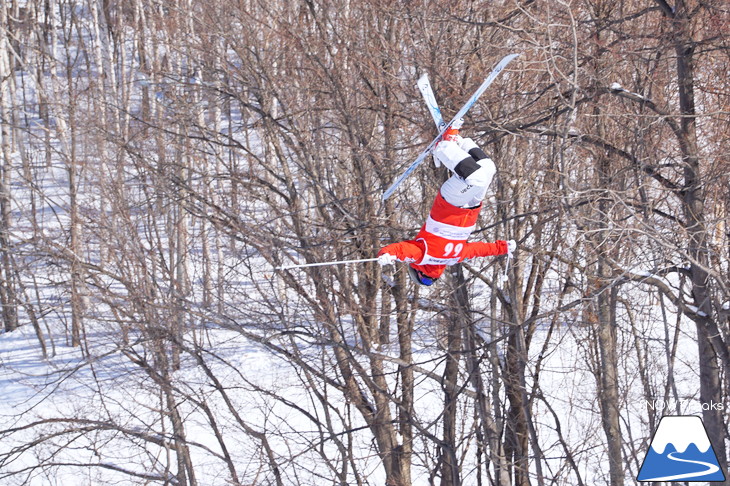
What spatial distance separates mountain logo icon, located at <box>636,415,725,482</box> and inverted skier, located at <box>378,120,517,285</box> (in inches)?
198

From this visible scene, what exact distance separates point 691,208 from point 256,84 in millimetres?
5969

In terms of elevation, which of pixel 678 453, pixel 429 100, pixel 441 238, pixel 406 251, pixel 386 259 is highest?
pixel 429 100

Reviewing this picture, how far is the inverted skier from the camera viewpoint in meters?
4.81

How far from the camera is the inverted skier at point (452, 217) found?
4.81m

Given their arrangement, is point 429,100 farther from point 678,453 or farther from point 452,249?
point 678,453

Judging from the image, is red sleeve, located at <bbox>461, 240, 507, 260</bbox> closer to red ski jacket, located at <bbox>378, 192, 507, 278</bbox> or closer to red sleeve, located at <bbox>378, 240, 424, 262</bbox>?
red ski jacket, located at <bbox>378, 192, 507, 278</bbox>

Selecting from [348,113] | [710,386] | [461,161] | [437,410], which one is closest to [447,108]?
[348,113]

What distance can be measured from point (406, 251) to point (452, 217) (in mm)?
425

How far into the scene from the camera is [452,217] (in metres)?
5.12

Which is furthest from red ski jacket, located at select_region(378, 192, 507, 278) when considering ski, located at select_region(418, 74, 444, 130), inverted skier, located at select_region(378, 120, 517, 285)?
ski, located at select_region(418, 74, 444, 130)

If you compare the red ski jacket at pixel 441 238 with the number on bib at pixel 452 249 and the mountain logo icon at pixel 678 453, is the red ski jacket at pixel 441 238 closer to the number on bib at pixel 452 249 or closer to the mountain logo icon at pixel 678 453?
the number on bib at pixel 452 249

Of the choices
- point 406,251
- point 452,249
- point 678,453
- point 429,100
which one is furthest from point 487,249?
point 678,453

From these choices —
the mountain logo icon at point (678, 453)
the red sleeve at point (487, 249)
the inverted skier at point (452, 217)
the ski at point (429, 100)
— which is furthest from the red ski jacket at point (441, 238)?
the mountain logo icon at point (678, 453)

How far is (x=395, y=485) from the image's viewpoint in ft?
32.2
